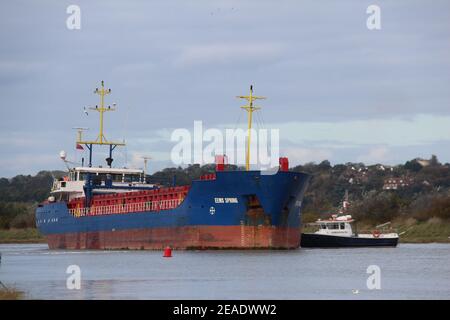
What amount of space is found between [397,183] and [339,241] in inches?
3560

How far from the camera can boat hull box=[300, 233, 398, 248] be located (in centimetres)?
6962

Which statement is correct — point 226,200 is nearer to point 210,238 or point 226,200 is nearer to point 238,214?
point 238,214

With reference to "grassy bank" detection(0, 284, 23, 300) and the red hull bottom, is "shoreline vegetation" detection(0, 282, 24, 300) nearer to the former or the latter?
"grassy bank" detection(0, 284, 23, 300)

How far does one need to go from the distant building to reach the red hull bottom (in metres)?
93.9

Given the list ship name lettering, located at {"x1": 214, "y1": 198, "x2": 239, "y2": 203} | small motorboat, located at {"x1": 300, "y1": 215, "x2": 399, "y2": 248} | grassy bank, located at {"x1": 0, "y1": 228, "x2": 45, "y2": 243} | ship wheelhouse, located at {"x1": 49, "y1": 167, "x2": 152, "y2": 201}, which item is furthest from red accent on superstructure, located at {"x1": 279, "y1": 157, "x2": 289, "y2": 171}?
grassy bank, located at {"x1": 0, "y1": 228, "x2": 45, "y2": 243}

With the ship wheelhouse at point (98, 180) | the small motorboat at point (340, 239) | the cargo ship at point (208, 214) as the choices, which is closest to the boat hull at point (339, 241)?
the small motorboat at point (340, 239)

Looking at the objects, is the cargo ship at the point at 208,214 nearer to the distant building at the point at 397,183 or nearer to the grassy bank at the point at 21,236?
the grassy bank at the point at 21,236

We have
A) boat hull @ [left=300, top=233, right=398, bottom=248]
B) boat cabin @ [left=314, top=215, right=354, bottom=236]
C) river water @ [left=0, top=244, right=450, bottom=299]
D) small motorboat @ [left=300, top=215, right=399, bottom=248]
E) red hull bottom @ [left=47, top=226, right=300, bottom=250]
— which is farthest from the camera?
boat cabin @ [left=314, top=215, right=354, bottom=236]

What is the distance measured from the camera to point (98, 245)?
2739 inches

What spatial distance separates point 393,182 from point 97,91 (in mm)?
90507

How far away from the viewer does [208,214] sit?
5659cm

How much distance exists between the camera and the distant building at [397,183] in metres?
155

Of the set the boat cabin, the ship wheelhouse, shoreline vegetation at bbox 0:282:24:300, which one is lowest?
shoreline vegetation at bbox 0:282:24:300

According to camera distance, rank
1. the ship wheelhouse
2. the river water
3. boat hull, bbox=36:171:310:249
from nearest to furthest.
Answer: the river water < boat hull, bbox=36:171:310:249 < the ship wheelhouse
